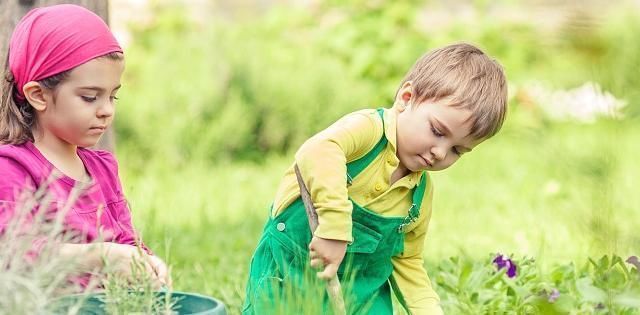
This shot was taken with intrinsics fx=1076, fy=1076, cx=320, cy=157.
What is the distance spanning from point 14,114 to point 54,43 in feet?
0.71

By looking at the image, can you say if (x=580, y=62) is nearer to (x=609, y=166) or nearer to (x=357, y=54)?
(x=609, y=166)

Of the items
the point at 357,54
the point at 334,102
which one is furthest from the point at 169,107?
the point at 357,54

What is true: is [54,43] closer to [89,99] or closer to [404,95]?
[89,99]

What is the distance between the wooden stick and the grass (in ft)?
→ 1.24

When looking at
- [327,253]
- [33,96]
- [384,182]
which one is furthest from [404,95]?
[33,96]

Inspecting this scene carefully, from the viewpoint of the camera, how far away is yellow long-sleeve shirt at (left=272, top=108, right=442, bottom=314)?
258cm

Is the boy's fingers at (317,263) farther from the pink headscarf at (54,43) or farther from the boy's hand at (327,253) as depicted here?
the pink headscarf at (54,43)

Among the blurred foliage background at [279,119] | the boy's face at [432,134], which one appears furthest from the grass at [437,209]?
the boy's face at [432,134]

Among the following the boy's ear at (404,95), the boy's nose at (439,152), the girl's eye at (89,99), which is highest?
the girl's eye at (89,99)

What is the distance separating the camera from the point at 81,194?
277 centimetres

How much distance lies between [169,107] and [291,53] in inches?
50.9

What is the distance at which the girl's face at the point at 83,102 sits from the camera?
267cm

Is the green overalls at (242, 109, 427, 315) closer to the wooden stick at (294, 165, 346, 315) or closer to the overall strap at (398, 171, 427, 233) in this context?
the overall strap at (398, 171, 427, 233)

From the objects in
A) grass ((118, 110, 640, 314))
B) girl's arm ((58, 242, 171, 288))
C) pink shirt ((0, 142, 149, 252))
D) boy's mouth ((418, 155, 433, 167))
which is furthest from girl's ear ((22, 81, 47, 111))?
boy's mouth ((418, 155, 433, 167))
